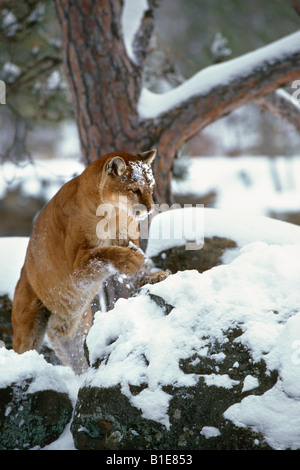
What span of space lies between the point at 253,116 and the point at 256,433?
16612mm

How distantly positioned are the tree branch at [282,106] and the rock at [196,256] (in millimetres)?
2521

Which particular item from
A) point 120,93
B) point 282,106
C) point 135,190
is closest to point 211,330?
point 135,190

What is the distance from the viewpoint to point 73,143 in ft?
71.2

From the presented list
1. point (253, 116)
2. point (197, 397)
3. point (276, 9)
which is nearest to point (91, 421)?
point (197, 397)

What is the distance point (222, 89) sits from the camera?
4.64m

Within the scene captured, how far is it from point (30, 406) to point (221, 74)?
11.3 ft

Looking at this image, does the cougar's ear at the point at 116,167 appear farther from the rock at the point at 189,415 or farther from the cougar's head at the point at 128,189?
the rock at the point at 189,415

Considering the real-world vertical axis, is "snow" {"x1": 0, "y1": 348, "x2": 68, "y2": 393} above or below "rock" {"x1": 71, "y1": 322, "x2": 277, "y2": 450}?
below

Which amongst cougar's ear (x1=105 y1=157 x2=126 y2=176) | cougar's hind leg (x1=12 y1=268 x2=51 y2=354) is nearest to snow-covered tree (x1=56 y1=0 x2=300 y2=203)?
cougar's hind leg (x1=12 y1=268 x2=51 y2=354)

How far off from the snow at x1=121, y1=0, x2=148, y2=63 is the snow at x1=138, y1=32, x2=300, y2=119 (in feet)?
1.70

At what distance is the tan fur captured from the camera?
9.76 feet

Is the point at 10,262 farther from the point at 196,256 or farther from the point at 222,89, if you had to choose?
the point at 222,89

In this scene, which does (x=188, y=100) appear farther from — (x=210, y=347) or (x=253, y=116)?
(x=253, y=116)

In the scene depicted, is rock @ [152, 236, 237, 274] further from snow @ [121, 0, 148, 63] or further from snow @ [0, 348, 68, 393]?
snow @ [121, 0, 148, 63]
